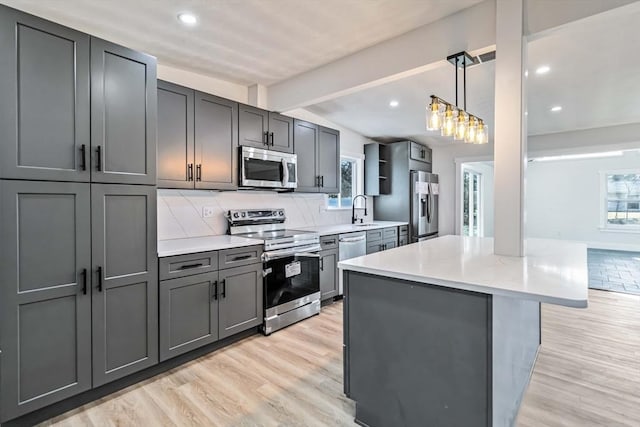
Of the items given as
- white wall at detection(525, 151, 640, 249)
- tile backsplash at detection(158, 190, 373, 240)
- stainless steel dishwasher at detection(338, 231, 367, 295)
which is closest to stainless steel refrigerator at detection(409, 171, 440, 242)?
stainless steel dishwasher at detection(338, 231, 367, 295)

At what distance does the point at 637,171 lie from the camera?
301 inches

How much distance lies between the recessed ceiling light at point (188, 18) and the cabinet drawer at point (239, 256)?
1.75 m

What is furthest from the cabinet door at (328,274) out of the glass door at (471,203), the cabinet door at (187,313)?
the glass door at (471,203)

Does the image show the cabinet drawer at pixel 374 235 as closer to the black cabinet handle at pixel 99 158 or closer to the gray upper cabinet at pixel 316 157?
the gray upper cabinet at pixel 316 157

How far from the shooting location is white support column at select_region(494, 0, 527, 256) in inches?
80.4

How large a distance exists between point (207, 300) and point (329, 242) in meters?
1.62

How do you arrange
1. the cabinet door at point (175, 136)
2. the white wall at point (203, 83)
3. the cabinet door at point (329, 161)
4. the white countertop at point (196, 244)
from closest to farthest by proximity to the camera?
the white countertop at point (196, 244) → the cabinet door at point (175, 136) → the white wall at point (203, 83) → the cabinet door at point (329, 161)

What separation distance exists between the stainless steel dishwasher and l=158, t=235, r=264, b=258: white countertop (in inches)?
50.3

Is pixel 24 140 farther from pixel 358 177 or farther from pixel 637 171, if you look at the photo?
pixel 637 171

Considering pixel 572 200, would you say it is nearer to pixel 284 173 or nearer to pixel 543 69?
pixel 543 69

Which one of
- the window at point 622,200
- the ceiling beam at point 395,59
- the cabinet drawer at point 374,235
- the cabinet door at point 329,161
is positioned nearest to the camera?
the ceiling beam at point 395,59

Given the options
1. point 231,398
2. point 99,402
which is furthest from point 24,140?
point 231,398

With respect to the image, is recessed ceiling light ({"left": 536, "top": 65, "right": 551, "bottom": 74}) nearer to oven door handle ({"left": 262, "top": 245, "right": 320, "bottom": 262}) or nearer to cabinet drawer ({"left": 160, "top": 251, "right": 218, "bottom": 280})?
oven door handle ({"left": 262, "top": 245, "right": 320, "bottom": 262})

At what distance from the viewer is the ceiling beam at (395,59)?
7.41 feet
